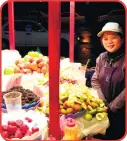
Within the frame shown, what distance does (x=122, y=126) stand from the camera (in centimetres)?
265

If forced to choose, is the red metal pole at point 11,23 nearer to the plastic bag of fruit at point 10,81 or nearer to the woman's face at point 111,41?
the plastic bag of fruit at point 10,81

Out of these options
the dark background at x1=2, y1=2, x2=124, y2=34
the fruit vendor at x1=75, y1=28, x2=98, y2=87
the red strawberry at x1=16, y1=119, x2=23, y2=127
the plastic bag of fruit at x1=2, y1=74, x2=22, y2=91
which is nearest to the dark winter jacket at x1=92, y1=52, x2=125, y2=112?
the dark background at x1=2, y1=2, x2=124, y2=34

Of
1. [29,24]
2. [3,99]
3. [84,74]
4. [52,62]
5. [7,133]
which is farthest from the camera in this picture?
[29,24]

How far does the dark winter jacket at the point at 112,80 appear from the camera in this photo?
8.11ft

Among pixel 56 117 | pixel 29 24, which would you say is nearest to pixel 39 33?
pixel 29 24

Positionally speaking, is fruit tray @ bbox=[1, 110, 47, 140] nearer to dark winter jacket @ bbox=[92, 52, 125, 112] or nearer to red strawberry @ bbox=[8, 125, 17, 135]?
red strawberry @ bbox=[8, 125, 17, 135]

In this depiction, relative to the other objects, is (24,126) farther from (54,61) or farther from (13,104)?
(54,61)

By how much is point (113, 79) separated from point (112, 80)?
0.03ft

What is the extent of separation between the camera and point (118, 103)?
2.51m

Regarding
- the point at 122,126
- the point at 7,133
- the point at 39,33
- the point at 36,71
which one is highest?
the point at 39,33

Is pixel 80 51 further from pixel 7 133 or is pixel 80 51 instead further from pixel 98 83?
pixel 7 133

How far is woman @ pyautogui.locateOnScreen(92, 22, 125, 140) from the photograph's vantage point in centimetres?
236

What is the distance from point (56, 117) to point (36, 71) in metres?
1.16

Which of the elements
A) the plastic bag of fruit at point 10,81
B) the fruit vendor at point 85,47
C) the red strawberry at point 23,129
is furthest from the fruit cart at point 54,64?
the fruit vendor at point 85,47
